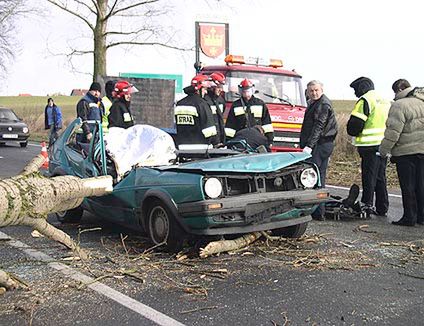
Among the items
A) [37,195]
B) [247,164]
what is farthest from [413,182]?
[37,195]

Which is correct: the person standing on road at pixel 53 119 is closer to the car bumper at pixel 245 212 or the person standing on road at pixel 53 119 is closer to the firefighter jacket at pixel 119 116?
the firefighter jacket at pixel 119 116

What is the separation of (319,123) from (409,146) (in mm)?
1143

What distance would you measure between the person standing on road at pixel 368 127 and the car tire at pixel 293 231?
76.5 inches

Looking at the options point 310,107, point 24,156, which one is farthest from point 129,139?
point 24,156

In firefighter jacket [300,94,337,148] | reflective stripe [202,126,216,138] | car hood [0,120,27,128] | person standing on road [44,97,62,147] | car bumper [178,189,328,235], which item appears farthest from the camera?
car hood [0,120,27,128]

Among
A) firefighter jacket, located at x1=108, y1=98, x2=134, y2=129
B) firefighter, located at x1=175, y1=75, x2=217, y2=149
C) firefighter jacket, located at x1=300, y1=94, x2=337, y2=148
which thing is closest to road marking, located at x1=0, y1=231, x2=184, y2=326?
firefighter jacket, located at x1=108, y1=98, x2=134, y2=129

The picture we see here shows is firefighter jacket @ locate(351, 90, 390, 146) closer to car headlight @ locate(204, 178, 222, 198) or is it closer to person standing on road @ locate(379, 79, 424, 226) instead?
person standing on road @ locate(379, 79, 424, 226)

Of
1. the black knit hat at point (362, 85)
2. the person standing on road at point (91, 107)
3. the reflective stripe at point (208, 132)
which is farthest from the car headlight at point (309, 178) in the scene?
the person standing on road at point (91, 107)

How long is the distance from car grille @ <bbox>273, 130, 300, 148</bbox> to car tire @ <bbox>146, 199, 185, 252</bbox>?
6.10 metres

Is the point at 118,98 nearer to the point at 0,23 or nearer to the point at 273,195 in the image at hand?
the point at 273,195

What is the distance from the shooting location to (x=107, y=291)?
14.8 feet

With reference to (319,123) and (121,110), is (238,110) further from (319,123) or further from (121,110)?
(121,110)

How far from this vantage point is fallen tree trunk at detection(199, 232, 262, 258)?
209 inches

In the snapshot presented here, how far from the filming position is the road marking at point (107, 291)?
12.9 ft
